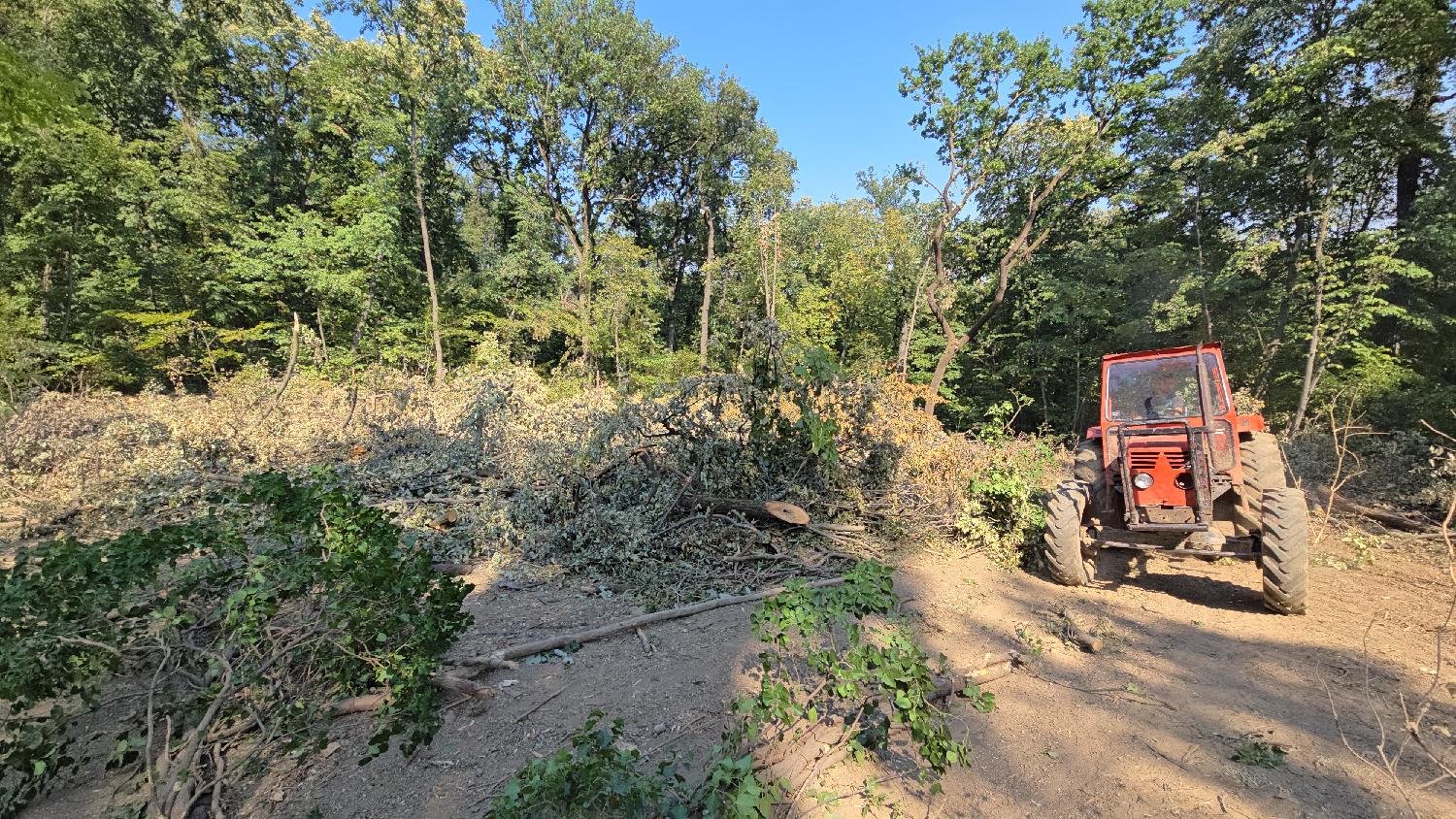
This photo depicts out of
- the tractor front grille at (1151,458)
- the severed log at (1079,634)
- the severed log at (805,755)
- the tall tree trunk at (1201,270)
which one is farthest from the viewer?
the tall tree trunk at (1201,270)

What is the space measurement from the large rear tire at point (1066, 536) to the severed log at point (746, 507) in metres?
2.41

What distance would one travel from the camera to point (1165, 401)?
5.56 meters

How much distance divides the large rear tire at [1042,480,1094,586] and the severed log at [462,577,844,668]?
6.99ft

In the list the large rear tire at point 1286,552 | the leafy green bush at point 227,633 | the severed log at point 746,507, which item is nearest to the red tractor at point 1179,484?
the large rear tire at point 1286,552

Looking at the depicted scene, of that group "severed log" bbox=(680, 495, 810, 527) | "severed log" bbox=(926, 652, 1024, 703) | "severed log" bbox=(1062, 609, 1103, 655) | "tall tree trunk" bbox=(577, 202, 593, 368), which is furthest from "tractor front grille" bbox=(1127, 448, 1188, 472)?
"tall tree trunk" bbox=(577, 202, 593, 368)

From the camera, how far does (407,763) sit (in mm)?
2803

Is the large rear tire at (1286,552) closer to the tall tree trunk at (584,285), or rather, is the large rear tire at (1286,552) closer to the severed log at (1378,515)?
the severed log at (1378,515)

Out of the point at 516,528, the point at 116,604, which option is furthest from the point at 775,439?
the point at 116,604

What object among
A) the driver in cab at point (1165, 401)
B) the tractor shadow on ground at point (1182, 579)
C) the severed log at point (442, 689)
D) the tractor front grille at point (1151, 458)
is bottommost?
the tractor shadow on ground at point (1182, 579)

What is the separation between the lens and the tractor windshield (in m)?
5.46

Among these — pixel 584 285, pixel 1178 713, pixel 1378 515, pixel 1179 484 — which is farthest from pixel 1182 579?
pixel 584 285

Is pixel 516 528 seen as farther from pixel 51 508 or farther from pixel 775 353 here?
pixel 51 508

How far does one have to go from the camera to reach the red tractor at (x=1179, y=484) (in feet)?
14.6

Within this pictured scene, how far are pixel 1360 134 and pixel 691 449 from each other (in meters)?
15.4
